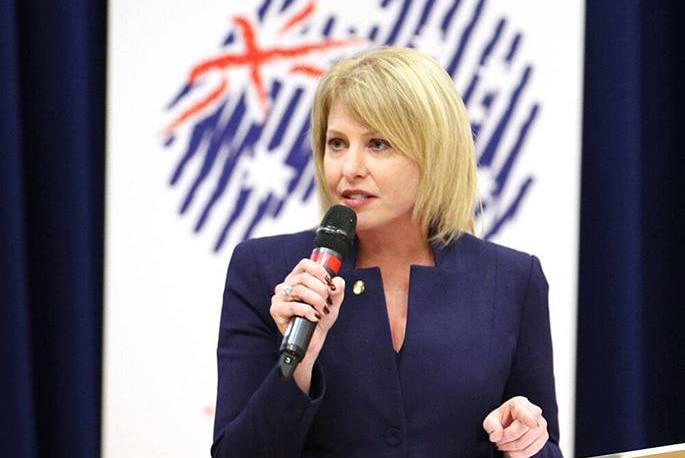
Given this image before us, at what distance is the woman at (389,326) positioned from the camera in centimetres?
161

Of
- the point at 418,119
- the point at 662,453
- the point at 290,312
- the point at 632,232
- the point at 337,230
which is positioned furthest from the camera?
the point at 632,232

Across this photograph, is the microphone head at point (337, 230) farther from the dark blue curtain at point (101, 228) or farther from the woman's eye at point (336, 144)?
the dark blue curtain at point (101, 228)

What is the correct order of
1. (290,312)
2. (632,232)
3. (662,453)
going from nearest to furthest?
(662,453) → (290,312) → (632,232)

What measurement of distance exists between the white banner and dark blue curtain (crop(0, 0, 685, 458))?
169 millimetres

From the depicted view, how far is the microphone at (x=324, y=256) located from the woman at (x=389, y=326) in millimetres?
77

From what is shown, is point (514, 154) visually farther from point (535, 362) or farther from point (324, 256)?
point (324, 256)

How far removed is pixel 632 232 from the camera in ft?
9.93

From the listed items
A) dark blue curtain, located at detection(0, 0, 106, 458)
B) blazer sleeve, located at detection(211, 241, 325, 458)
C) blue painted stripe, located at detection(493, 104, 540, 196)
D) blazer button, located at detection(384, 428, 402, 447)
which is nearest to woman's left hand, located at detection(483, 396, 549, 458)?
blazer button, located at detection(384, 428, 402, 447)

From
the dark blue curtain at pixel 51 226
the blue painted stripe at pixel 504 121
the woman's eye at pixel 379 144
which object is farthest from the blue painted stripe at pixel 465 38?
the woman's eye at pixel 379 144

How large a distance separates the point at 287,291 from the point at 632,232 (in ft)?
5.87

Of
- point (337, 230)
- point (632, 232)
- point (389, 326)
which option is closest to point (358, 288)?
point (389, 326)

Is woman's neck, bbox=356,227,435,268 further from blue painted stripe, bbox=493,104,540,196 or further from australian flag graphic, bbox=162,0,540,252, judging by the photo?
blue painted stripe, bbox=493,104,540,196

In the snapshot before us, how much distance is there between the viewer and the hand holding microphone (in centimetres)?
143

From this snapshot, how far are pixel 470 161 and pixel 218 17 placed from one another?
1032mm
